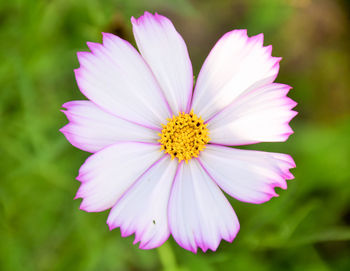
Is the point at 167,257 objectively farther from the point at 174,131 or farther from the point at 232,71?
the point at 232,71

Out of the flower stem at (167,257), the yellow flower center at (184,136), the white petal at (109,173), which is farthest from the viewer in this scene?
the flower stem at (167,257)

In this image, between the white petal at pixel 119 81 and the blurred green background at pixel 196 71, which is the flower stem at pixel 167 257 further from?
the white petal at pixel 119 81

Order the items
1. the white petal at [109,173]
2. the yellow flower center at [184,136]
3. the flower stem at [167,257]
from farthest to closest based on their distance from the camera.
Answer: the flower stem at [167,257]
the yellow flower center at [184,136]
the white petal at [109,173]

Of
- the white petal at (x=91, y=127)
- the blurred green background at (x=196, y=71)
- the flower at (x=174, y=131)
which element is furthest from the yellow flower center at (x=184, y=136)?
the blurred green background at (x=196, y=71)

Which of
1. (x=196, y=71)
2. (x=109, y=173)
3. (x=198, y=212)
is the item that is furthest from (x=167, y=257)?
(x=196, y=71)

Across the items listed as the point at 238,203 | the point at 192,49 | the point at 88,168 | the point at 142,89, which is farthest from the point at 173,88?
the point at 192,49

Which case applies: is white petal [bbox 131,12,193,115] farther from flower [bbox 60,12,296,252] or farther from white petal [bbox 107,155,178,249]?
white petal [bbox 107,155,178,249]

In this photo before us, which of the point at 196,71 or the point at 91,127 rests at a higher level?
the point at 91,127
